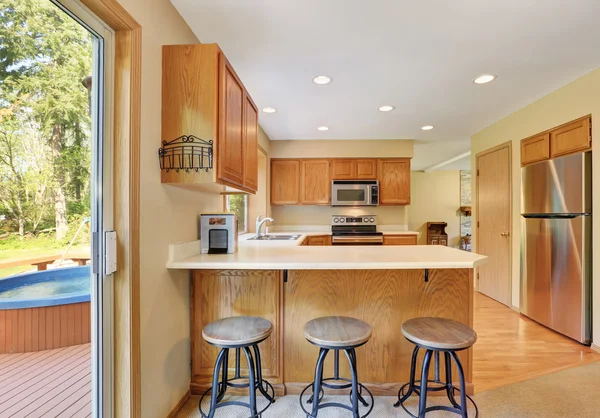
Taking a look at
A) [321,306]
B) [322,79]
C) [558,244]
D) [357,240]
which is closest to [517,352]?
[558,244]

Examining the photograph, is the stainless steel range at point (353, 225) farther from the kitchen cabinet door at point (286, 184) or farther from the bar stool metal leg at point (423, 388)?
the bar stool metal leg at point (423, 388)

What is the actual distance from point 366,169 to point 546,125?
2.26 m

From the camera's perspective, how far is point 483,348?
2.54m

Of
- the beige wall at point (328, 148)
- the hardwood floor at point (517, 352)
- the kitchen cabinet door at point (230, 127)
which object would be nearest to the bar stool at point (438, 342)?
the hardwood floor at point (517, 352)

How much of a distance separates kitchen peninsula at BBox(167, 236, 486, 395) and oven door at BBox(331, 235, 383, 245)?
8.38ft

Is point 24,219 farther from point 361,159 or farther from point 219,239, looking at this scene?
point 361,159

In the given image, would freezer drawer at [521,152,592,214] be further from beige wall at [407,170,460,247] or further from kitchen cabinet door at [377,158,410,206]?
beige wall at [407,170,460,247]

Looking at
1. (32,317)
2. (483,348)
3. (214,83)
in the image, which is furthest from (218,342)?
(483,348)

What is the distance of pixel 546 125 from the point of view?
298 centimetres

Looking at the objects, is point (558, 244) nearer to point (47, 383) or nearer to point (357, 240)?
point (357, 240)

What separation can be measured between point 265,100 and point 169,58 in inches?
60.8

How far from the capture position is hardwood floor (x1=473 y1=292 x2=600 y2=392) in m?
2.13

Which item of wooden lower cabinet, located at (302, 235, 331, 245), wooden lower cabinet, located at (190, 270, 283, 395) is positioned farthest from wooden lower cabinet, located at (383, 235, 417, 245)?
wooden lower cabinet, located at (190, 270, 283, 395)

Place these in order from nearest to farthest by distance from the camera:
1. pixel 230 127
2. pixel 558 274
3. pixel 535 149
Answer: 1. pixel 230 127
2. pixel 558 274
3. pixel 535 149
